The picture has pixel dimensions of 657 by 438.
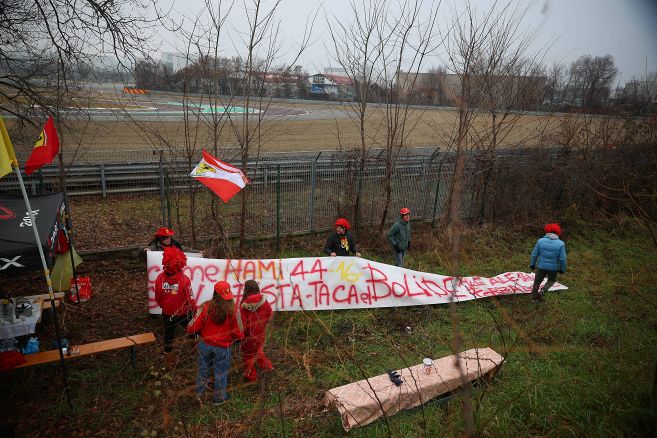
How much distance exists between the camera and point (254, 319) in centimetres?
534

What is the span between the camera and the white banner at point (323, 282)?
287 inches

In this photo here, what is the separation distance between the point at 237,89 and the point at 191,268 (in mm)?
4281

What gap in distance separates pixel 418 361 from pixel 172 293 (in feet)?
11.5

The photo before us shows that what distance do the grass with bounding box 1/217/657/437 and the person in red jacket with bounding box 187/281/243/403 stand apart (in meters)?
0.31

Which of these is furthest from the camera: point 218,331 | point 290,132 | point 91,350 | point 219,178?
point 290,132

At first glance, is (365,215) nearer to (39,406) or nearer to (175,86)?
(175,86)

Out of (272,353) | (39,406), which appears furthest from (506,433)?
(39,406)

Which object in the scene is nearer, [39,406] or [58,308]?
[39,406]

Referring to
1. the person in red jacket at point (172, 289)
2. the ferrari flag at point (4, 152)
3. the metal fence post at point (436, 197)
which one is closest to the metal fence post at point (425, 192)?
the metal fence post at point (436, 197)

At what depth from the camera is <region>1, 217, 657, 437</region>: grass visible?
4199 mm

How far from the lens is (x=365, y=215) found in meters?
11.7

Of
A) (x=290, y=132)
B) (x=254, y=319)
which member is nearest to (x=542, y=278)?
(x=254, y=319)

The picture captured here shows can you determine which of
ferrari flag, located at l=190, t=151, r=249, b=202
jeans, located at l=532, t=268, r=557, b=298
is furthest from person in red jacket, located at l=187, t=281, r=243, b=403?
jeans, located at l=532, t=268, r=557, b=298

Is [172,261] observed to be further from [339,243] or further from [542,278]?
[542,278]
